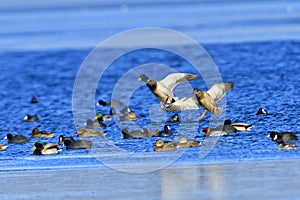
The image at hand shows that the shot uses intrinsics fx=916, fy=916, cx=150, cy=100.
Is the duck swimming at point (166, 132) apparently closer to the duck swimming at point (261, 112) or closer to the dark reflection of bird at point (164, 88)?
the dark reflection of bird at point (164, 88)

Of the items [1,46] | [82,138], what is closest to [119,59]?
[1,46]

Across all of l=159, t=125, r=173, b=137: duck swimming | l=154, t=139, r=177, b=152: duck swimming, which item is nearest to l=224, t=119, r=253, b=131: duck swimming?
l=159, t=125, r=173, b=137: duck swimming

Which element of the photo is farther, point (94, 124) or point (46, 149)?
point (94, 124)

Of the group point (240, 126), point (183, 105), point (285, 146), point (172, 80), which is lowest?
point (285, 146)

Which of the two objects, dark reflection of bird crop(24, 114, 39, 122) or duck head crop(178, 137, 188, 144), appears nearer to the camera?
duck head crop(178, 137, 188, 144)

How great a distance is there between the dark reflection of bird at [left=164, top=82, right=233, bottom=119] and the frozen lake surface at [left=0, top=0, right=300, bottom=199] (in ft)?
0.97

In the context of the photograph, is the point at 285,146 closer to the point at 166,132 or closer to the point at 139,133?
the point at 166,132

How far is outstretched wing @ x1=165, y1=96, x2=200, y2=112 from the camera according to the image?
12961mm

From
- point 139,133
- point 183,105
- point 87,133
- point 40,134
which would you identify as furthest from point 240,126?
point 40,134

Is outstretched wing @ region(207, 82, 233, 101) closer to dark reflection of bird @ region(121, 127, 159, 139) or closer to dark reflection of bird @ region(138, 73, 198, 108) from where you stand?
dark reflection of bird @ region(138, 73, 198, 108)

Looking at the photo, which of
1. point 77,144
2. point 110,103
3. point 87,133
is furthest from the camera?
point 110,103

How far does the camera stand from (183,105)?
13.4 m

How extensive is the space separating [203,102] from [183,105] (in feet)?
1.27

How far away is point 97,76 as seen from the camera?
22078mm
